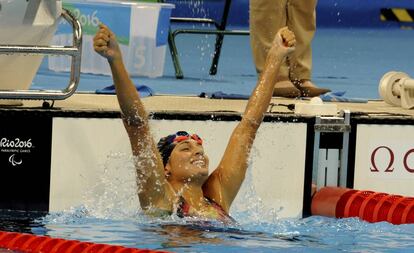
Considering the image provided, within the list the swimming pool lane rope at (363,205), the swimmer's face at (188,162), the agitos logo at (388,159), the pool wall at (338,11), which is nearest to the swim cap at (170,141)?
the swimmer's face at (188,162)

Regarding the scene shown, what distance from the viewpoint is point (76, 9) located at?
849cm

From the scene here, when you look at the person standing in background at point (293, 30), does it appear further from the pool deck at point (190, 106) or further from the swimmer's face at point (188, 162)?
the swimmer's face at point (188, 162)

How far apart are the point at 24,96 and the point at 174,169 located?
70 cm

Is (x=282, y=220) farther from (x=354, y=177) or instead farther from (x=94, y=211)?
(x=94, y=211)

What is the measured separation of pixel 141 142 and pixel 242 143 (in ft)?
1.62

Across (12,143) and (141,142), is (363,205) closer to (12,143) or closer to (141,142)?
(141,142)

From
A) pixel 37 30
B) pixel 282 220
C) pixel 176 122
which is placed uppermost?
pixel 37 30

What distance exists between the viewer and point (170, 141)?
518 cm

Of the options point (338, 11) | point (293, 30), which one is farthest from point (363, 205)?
point (338, 11)

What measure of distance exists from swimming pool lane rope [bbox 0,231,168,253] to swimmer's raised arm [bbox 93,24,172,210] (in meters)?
0.65

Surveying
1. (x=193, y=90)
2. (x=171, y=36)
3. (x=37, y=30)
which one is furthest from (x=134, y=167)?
(x=171, y=36)

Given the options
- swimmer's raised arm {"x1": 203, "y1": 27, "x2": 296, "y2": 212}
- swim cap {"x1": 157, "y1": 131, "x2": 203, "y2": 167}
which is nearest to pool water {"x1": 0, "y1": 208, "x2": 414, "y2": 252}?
swimmer's raised arm {"x1": 203, "y1": 27, "x2": 296, "y2": 212}

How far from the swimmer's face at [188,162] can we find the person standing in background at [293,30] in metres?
1.33

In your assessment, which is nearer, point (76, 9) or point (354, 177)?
point (354, 177)
